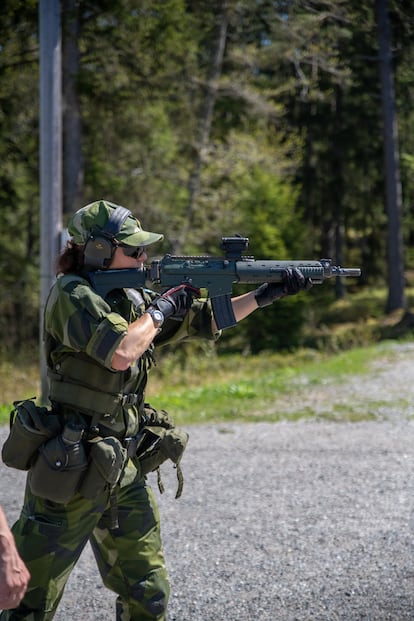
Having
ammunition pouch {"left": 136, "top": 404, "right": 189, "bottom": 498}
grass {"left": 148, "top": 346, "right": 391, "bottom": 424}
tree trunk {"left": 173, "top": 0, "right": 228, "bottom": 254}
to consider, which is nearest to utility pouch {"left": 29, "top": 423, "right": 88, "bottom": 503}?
ammunition pouch {"left": 136, "top": 404, "right": 189, "bottom": 498}

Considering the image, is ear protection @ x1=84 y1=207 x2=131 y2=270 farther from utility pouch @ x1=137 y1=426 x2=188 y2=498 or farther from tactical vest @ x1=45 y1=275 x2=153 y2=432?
utility pouch @ x1=137 y1=426 x2=188 y2=498

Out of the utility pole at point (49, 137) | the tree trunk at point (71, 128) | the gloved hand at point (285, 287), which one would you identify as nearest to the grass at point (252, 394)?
the utility pole at point (49, 137)

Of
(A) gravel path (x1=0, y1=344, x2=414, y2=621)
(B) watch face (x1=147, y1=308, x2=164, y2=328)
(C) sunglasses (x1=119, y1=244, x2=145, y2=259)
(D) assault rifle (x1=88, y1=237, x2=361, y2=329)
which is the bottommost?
(A) gravel path (x1=0, y1=344, x2=414, y2=621)

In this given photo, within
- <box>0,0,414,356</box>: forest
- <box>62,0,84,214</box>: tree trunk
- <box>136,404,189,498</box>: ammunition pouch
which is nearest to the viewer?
<box>136,404,189,498</box>: ammunition pouch

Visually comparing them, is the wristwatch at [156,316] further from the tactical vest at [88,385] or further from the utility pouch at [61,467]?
the utility pouch at [61,467]

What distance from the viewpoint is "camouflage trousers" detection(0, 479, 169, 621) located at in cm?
297

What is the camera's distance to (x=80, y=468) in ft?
9.84

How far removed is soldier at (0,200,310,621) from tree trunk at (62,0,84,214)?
12.8m

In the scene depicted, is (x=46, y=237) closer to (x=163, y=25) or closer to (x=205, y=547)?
(x=205, y=547)

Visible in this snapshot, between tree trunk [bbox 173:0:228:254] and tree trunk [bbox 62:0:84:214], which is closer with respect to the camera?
tree trunk [bbox 62:0:84:214]

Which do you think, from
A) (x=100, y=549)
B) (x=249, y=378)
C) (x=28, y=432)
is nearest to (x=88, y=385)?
(x=28, y=432)

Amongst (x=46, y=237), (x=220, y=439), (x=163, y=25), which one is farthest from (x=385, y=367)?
(x=163, y=25)

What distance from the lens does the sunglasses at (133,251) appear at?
3.19m

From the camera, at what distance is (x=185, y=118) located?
18516mm
